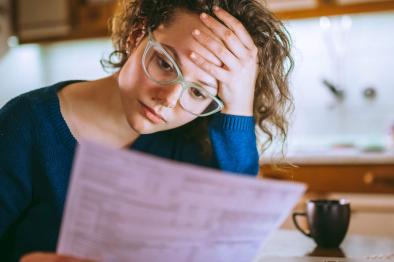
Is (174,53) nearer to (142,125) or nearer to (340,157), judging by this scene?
(142,125)

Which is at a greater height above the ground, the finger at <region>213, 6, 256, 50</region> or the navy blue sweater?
the finger at <region>213, 6, 256, 50</region>

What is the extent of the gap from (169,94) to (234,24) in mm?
180

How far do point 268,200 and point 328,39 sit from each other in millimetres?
2511

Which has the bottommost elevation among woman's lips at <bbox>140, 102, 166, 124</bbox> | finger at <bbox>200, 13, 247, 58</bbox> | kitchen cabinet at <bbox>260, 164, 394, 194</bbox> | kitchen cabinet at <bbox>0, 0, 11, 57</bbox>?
kitchen cabinet at <bbox>260, 164, 394, 194</bbox>

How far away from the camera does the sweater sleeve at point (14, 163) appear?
0.93 m

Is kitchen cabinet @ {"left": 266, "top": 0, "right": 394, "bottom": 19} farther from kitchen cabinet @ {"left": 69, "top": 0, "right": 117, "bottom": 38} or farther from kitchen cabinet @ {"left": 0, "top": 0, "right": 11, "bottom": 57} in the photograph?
kitchen cabinet @ {"left": 0, "top": 0, "right": 11, "bottom": 57}

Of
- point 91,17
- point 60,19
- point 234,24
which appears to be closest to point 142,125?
point 234,24

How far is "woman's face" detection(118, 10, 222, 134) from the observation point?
92 centimetres

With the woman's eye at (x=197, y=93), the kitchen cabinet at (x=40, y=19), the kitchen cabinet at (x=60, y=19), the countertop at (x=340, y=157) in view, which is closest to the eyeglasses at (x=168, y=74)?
the woman's eye at (x=197, y=93)

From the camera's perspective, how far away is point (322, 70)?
3.01m

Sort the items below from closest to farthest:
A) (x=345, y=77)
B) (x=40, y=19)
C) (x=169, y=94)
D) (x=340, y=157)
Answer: (x=169, y=94) → (x=340, y=157) → (x=345, y=77) → (x=40, y=19)

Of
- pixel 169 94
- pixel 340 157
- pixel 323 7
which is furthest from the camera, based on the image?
pixel 323 7

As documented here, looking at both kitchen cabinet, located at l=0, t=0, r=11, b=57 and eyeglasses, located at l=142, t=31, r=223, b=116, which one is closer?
eyeglasses, located at l=142, t=31, r=223, b=116

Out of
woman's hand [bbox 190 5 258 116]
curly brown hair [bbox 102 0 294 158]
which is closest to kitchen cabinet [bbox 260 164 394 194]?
curly brown hair [bbox 102 0 294 158]
